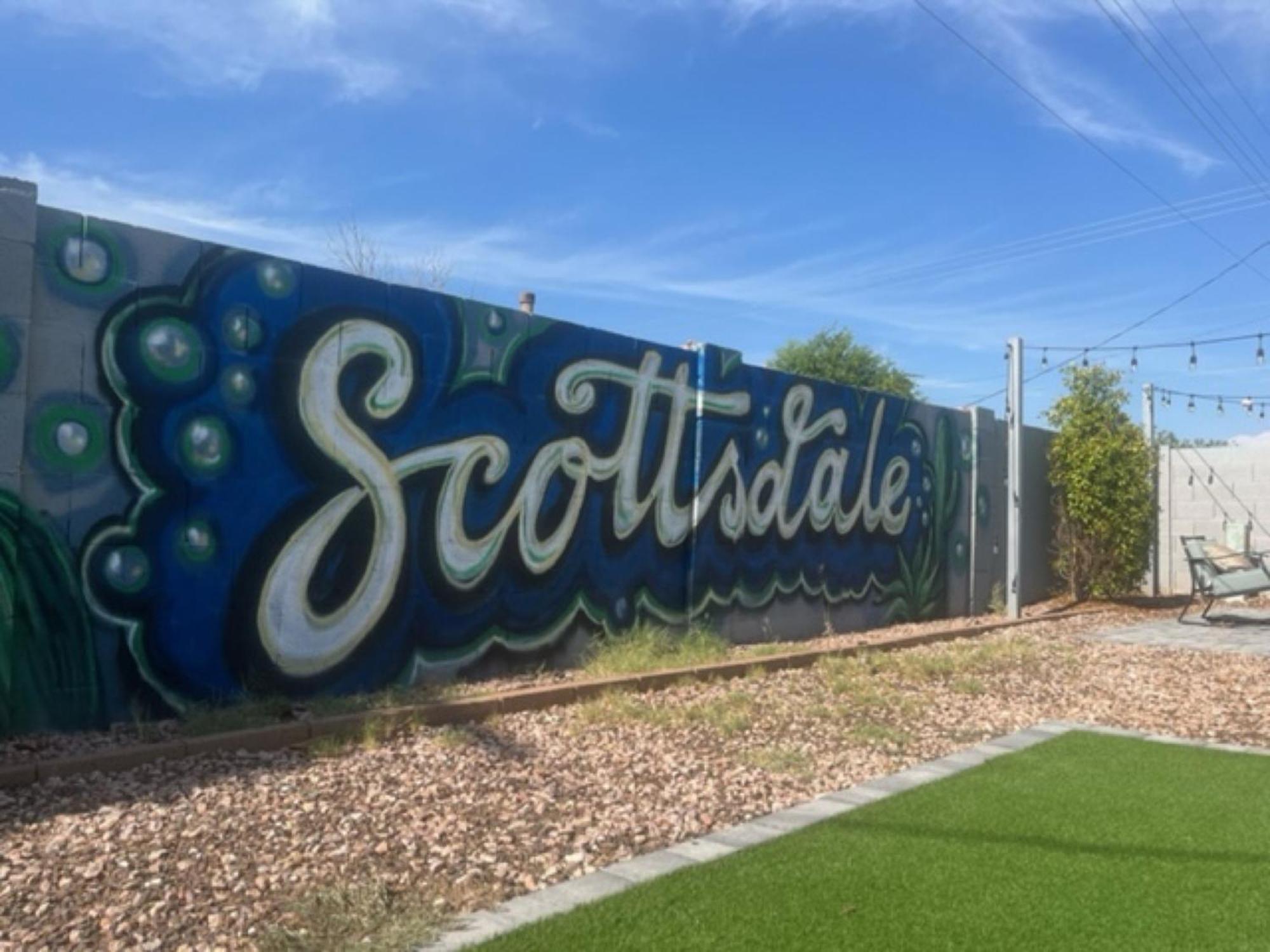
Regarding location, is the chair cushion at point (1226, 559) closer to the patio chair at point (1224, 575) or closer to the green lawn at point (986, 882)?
the patio chair at point (1224, 575)

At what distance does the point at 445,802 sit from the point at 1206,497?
15387 mm

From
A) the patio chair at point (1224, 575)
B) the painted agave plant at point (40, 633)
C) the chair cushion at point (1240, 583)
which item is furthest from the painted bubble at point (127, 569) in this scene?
the chair cushion at point (1240, 583)

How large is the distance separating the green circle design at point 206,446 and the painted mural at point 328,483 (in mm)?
11

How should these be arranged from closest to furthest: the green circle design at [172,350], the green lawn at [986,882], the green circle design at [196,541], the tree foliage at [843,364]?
the green lawn at [986,882] < the green circle design at [172,350] < the green circle design at [196,541] < the tree foliage at [843,364]

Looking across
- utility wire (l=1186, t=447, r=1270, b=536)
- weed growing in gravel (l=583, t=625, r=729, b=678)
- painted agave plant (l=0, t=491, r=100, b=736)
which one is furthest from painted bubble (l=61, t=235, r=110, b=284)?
utility wire (l=1186, t=447, r=1270, b=536)

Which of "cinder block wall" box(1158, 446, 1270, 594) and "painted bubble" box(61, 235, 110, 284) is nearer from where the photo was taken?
"painted bubble" box(61, 235, 110, 284)

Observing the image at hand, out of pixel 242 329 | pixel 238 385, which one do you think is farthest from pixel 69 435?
pixel 242 329

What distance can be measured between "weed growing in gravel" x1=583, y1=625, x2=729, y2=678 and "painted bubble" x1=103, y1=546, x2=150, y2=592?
10.1ft

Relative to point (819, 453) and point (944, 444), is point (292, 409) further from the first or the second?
point (944, 444)

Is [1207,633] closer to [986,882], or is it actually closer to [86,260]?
[986,882]

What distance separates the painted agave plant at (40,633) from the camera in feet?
17.5

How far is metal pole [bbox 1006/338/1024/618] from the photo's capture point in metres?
13.3

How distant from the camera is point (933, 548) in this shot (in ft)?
43.6

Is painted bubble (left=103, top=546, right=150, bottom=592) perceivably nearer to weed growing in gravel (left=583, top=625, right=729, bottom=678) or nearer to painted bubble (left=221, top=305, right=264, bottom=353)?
painted bubble (left=221, top=305, right=264, bottom=353)
